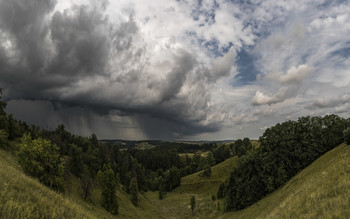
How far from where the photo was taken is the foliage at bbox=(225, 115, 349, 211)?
165 feet

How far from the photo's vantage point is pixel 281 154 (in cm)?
5222

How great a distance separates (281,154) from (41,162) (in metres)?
62.1

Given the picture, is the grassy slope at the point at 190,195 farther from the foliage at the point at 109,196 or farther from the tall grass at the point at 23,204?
the tall grass at the point at 23,204

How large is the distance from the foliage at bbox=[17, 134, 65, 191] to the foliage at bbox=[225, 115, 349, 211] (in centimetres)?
4973

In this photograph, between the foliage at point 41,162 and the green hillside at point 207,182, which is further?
the green hillside at point 207,182

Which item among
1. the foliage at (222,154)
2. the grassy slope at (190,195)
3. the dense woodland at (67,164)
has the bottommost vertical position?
the grassy slope at (190,195)

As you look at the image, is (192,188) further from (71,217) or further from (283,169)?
(71,217)

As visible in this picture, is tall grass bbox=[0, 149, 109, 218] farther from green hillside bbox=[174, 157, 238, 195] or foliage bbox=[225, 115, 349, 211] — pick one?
green hillside bbox=[174, 157, 238, 195]

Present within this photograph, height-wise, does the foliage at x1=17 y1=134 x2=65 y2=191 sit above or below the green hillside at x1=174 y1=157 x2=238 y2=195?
above

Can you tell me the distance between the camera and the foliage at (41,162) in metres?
37.5

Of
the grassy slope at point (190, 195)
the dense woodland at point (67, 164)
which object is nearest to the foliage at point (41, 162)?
the dense woodland at point (67, 164)

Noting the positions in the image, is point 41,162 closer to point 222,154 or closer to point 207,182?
point 207,182

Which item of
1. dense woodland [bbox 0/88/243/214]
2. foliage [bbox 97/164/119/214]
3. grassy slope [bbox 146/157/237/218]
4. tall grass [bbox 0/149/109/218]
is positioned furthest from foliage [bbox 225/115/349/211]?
tall grass [bbox 0/149/109/218]

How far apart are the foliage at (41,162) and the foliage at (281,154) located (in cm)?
4973
